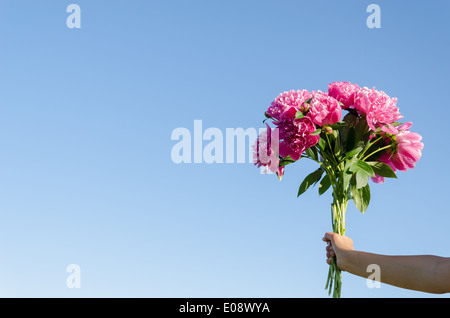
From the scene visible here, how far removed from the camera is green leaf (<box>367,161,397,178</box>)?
2.67 m

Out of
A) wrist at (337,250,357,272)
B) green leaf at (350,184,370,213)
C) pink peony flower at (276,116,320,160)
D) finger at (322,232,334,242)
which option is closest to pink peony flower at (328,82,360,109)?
pink peony flower at (276,116,320,160)

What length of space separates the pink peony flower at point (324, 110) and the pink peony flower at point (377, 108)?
0.46 ft

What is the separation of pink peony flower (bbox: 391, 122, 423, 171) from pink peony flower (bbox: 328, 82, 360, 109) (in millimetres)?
338

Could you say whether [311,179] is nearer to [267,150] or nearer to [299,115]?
[267,150]

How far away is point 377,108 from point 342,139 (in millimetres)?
257

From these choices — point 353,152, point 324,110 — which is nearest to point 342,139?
point 353,152

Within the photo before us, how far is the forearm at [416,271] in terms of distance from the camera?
1753 millimetres

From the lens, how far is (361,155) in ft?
8.68

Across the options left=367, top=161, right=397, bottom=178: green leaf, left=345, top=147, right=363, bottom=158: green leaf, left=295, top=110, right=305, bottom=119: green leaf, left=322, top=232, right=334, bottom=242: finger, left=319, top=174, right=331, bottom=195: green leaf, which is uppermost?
left=295, top=110, right=305, bottom=119: green leaf

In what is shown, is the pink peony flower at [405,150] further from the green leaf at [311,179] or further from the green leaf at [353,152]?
the green leaf at [311,179]

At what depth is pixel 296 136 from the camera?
256cm

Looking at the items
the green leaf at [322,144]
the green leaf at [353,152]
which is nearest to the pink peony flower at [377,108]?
the green leaf at [353,152]

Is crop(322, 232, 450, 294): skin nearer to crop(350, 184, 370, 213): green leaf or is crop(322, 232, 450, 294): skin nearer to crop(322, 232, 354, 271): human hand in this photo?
crop(322, 232, 354, 271): human hand
